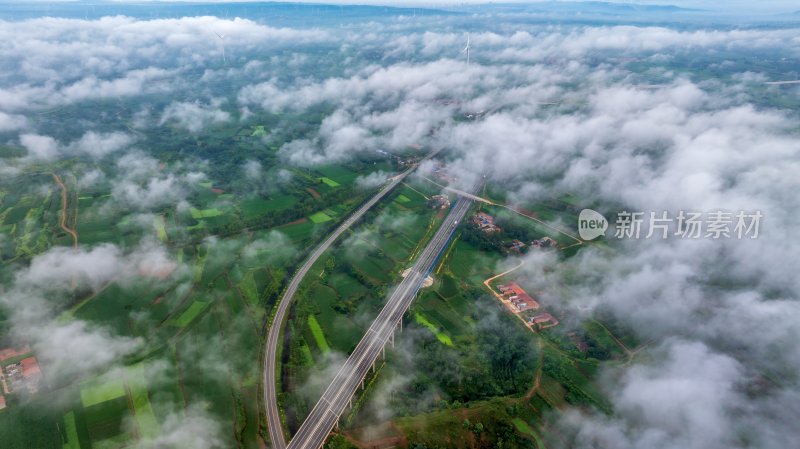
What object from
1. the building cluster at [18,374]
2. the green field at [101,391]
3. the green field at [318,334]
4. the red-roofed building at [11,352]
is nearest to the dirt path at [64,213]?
the red-roofed building at [11,352]

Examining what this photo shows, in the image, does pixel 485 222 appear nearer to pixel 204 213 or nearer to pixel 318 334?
pixel 318 334

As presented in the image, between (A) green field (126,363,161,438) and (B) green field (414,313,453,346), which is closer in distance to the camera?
(A) green field (126,363,161,438)

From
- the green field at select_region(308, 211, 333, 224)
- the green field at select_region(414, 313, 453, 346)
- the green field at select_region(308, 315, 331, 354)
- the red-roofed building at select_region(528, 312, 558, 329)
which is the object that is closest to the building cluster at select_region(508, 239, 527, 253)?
the red-roofed building at select_region(528, 312, 558, 329)

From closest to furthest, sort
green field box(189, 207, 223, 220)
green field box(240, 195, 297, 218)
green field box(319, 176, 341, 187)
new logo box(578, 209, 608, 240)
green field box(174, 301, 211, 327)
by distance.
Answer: green field box(174, 301, 211, 327) → new logo box(578, 209, 608, 240) → green field box(189, 207, 223, 220) → green field box(240, 195, 297, 218) → green field box(319, 176, 341, 187)

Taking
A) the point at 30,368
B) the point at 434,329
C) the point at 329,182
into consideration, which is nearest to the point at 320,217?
the point at 329,182

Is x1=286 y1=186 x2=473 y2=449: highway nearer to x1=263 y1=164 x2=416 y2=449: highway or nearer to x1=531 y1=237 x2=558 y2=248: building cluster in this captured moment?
x1=263 y1=164 x2=416 y2=449: highway

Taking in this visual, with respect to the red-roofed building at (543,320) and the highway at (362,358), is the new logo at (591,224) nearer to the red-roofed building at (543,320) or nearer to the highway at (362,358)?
the highway at (362,358)
